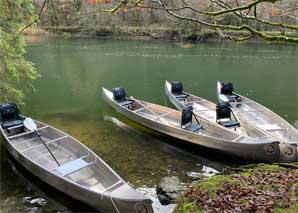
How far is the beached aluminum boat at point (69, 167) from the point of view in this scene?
740 cm

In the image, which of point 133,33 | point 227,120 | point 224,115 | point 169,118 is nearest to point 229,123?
point 227,120

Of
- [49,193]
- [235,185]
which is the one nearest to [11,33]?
[49,193]

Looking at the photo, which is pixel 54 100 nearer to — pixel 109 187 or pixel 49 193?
pixel 49 193

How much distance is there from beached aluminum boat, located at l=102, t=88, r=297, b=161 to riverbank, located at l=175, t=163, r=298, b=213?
8.37 feet

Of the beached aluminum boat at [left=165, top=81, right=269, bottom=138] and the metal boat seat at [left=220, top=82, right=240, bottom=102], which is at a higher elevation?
the metal boat seat at [left=220, top=82, right=240, bottom=102]

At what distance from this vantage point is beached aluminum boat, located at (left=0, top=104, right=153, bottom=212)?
291 inches

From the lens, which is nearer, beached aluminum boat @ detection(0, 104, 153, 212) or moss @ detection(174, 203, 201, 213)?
moss @ detection(174, 203, 201, 213)

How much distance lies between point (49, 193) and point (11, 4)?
264 inches

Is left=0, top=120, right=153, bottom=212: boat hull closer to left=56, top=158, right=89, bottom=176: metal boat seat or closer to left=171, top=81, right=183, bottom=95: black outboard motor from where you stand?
left=56, top=158, right=89, bottom=176: metal boat seat

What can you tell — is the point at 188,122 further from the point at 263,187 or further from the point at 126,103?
the point at 263,187

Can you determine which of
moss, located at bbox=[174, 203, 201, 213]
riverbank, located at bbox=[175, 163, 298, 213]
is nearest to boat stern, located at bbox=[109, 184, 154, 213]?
riverbank, located at bbox=[175, 163, 298, 213]

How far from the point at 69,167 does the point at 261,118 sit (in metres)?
8.05

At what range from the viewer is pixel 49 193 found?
911 cm

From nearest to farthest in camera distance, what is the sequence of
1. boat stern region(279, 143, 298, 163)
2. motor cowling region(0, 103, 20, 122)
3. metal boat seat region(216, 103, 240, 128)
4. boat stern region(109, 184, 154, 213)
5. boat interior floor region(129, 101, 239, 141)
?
1. boat stern region(109, 184, 154, 213)
2. boat stern region(279, 143, 298, 163)
3. boat interior floor region(129, 101, 239, 141)
4. motor cowling region(0, 103, 20, 122)
5. metal boat seat region(216, 103, 240, 128)
